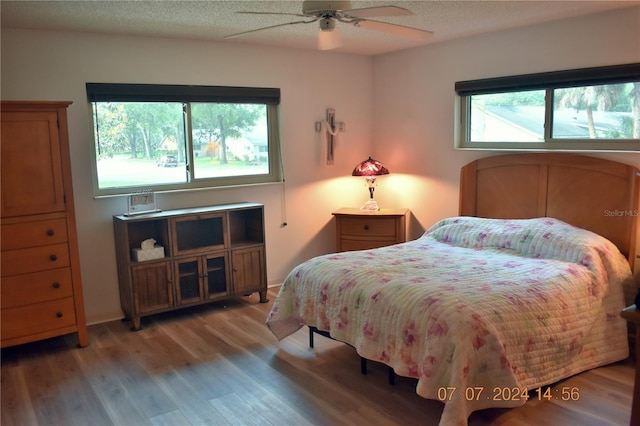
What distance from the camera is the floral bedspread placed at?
2.49m

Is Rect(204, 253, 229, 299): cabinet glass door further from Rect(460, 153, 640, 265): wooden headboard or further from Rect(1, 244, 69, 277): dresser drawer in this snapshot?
Rect(460, 153, 640, 265): wooden headboard

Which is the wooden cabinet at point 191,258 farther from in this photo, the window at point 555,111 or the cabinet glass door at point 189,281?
the window at point 555,111

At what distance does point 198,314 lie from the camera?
4297 mm

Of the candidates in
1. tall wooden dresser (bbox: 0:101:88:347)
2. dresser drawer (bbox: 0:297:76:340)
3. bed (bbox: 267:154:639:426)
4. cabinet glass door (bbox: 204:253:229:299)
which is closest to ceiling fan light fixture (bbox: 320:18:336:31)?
bed (bbox: 267:154:639:426)

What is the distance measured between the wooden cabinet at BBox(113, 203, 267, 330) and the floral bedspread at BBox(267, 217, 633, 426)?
38.5 inches

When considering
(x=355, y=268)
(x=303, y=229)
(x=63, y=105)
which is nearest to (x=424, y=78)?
(x=303, y=229)

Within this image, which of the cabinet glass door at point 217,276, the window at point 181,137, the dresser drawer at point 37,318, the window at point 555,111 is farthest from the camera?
the cabinet glass door at point 217,276

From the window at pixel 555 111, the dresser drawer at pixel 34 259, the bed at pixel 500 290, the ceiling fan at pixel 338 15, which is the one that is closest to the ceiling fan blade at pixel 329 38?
the ceiling fan at pixel 338 15

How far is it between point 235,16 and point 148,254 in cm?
185

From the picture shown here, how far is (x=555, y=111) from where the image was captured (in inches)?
160

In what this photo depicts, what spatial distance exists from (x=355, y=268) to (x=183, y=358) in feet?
4.20

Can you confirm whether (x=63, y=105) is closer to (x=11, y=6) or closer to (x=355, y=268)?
(x=11, y=6)

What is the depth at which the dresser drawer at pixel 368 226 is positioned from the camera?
4836 millimetres

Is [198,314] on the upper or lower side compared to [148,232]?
lower
